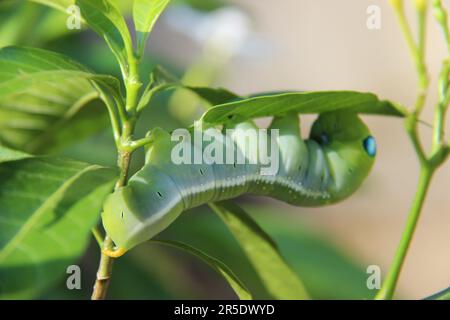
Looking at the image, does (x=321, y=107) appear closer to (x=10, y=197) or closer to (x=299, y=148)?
(x=299, y=148)

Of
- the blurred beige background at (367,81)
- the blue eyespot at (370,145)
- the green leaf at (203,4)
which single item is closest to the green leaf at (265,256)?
the blue eyespot at (370,145)

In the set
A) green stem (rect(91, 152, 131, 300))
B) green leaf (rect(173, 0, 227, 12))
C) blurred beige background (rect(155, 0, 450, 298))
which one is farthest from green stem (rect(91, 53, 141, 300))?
blurred beige background (rect(155, 0, 450, 298))

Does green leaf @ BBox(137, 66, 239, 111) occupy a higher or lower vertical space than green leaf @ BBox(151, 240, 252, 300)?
higher

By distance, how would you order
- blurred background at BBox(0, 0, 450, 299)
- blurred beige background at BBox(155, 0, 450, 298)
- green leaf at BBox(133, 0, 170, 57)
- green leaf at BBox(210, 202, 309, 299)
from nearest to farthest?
green leaf at BBox(133, 0, 170, 57) → green leaf at BBox(210, 202, 309, 299) → blurred background at BBox(0, 0, 450, 299) → blurred beige background at BBox(155, 0, 450, 298)

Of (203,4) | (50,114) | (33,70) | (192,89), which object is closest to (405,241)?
(192,89)
